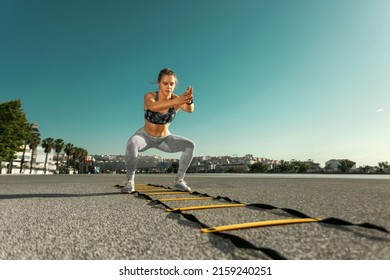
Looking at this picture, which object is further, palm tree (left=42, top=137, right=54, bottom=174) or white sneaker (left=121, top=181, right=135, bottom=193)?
palm tree (left=42, top=137, right=54, bottom=174)

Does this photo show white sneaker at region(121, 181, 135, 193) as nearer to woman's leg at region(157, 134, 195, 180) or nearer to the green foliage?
woman's leg at region(157, 134, 195, 180)

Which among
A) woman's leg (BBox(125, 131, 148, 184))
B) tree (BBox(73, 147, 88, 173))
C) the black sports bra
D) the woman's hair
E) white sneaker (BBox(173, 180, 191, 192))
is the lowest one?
white sneaker (BBox(173, 180, 191, 192))

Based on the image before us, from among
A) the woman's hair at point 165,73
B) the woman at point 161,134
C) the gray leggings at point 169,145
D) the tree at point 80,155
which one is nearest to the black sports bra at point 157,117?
the woman at point 161,134

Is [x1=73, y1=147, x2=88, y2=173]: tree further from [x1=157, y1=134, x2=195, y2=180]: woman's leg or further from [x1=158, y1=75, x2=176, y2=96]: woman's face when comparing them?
[x1=158, y1=75, x2=176, y2=96]: woman's face

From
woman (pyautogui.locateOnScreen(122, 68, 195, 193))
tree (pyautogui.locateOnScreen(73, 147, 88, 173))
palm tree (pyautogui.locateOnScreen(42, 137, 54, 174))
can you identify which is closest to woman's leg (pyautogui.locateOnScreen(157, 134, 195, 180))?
woman (pyautogui.locateOnScreen(122, 68, 195, 193))

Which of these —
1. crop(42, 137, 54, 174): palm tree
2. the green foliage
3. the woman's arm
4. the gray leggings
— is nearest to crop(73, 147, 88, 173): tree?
crop(42, 137, 54, 174): palm tree

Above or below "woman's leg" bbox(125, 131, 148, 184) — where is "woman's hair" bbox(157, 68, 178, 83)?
Result: above

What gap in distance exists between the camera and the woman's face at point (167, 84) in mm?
4988

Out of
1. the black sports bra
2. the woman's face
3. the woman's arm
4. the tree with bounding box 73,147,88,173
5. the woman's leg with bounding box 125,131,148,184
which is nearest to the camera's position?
the woman's arm

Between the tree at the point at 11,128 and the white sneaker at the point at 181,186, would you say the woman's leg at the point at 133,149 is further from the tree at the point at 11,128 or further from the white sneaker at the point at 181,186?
the tree at the point at 11,128

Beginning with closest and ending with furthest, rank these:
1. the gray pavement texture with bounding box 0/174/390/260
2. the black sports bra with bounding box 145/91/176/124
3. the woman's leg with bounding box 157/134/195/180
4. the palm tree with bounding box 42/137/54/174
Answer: the gray pavement texture with bounding box 0/174/390/260
the black sports bra with bounding box 145/91/176/124
the woman's leg with bounding box 157/134/195/180
the palm tree with bounding box 42/137/54/174

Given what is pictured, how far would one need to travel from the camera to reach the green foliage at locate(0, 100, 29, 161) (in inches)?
1302
